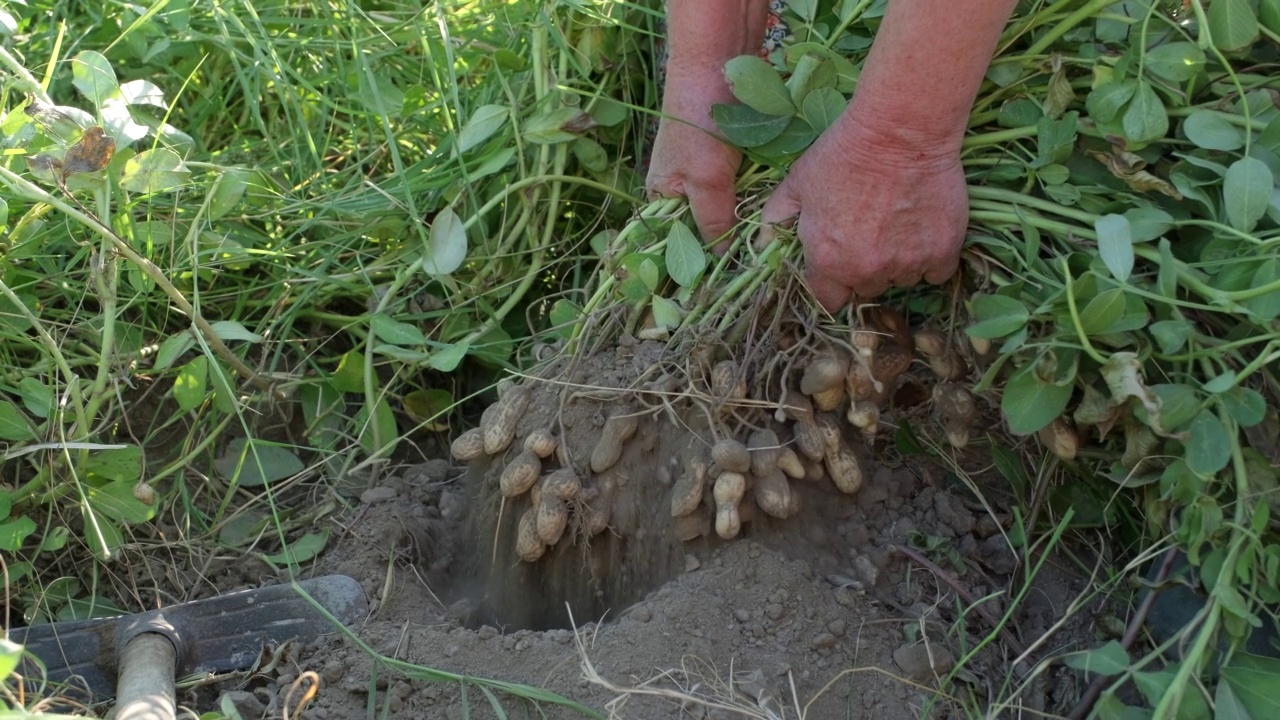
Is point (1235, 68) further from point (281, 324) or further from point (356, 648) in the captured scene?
point (281, 324)

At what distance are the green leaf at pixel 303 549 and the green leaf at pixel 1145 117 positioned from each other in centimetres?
114

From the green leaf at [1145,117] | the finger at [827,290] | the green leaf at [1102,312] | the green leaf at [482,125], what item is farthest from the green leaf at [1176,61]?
the green leaf at [482,125]

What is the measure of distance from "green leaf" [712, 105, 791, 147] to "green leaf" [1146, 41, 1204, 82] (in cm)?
43

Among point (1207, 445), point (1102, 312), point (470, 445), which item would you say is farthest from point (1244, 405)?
point (470, 445)

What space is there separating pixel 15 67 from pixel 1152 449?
1425 mm

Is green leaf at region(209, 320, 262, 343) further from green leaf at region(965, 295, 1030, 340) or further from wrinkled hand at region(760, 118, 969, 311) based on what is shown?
green leaf at region(965, 295, 1030, 340)

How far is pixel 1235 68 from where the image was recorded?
142 cm

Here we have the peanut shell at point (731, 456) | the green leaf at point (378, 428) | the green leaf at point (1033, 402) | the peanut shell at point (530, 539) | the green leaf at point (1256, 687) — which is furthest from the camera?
the green leaf at point (378, 428)

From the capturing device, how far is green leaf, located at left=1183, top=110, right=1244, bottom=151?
1304mm

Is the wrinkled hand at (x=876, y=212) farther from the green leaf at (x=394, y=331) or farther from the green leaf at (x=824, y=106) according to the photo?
the green leaf at (x=394, y=331)

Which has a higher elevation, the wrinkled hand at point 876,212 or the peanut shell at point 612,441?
the wrinkled hand at point 876,212

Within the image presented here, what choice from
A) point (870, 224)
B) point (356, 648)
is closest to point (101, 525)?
point (356, 648)

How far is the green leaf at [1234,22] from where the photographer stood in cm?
130

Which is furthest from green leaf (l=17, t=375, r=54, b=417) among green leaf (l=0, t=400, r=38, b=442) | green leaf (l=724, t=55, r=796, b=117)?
green leaf (l=724, t=55, r=796, b=117)
